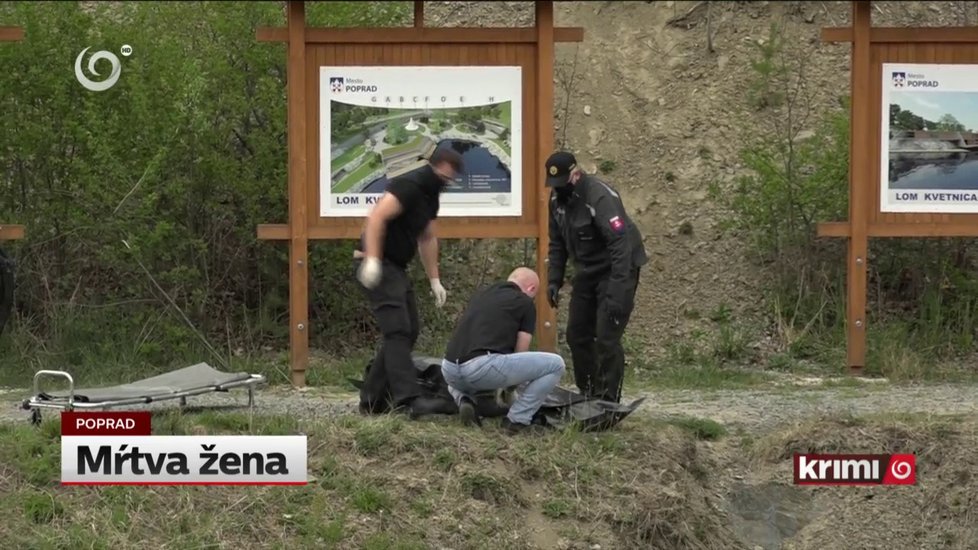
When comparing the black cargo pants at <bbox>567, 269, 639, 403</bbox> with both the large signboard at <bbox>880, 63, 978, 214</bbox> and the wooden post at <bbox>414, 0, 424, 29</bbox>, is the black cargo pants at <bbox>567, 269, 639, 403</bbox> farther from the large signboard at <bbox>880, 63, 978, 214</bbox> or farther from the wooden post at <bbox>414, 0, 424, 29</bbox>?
the large signboard at <bbox>880, 63, 978, 214</bbox>

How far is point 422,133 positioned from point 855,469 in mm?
4078

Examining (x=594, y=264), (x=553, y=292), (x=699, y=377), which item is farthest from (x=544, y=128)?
(x=699, y=377)

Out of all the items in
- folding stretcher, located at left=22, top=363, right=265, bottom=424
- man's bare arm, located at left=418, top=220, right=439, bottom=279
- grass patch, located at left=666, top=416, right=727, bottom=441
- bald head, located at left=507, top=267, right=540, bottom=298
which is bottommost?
grass patch, located at left=666, top=416, right=727, bottom=441

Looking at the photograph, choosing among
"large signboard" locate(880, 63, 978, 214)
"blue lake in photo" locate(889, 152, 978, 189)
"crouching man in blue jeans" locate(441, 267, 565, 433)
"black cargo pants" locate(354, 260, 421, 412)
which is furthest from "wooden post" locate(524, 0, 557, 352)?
"blue lake in photo" locate(889, 152, 978, 189)

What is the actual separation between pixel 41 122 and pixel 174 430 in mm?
4931

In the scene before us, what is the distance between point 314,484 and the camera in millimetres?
8648

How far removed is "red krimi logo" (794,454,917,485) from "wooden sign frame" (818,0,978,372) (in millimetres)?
2738

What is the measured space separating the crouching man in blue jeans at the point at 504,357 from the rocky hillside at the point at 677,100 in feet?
18.2

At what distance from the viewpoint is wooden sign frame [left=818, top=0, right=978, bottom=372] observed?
12.0m

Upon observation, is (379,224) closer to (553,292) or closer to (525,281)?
(525,281)

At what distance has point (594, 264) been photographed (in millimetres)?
9969

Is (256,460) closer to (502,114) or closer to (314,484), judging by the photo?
(314,484)

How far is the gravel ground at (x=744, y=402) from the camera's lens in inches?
404
